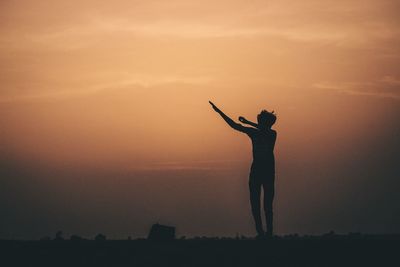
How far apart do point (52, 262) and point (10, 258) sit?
98 cm

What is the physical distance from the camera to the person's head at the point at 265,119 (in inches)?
780

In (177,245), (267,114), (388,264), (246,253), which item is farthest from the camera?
(267,114)

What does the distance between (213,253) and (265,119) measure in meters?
4.15

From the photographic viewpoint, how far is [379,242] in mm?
17625

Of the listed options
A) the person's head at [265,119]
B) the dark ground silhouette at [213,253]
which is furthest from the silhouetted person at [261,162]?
the dark ground silhouette at [213,253]

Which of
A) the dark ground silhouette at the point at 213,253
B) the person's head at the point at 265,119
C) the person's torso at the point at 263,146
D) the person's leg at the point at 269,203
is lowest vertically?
the dark ground silhouette at the point at 213,253

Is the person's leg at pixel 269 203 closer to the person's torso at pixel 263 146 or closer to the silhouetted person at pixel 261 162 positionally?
Result: the silhouetted person at pixel 261 162

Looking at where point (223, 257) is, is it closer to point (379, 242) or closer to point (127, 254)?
point (127, 254)

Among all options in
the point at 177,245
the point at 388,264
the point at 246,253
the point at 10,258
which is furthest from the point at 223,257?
the point at 10,258

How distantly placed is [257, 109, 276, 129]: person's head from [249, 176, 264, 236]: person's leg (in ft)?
4.33

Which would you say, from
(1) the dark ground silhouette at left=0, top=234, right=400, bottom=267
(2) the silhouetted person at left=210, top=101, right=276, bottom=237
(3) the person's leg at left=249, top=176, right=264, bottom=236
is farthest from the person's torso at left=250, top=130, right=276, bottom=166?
(1) the dark ground silhouette at left=0, top=234, right=400, bottom=267

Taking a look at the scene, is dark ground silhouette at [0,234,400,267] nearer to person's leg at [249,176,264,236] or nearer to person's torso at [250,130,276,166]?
person's leg at [249,176,264,236]

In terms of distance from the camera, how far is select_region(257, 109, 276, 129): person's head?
19.8 metres

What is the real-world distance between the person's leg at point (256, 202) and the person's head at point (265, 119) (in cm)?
132
